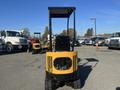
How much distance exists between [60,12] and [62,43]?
4.57ft

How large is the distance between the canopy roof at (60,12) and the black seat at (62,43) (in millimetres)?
1035

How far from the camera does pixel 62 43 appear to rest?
1142 centimetres

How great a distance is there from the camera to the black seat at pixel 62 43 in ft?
37.4

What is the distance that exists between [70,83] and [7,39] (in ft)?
81.4

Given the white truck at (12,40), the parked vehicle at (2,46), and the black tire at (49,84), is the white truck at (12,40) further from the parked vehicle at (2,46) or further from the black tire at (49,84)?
the black tire at (49,84)

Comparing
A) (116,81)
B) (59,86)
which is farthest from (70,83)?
Result: (116,81)

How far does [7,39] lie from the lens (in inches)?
1366

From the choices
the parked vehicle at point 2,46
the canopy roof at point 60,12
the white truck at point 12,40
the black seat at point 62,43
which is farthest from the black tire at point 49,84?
the white truck at point 12,40

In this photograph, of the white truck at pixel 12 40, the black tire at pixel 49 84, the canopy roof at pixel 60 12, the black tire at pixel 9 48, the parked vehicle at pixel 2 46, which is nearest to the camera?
the black tire at pixel 49 84

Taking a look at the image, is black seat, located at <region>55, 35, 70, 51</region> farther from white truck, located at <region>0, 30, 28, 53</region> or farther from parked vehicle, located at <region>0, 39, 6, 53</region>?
white truck, located at <region>0, 30, 28, 53</region>

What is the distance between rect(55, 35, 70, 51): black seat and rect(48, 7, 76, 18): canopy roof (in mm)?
1035

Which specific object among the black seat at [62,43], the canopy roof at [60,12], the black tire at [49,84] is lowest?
the black tire at [49,84]

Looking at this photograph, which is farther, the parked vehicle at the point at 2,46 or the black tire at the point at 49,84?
the parked vehicle at the point at 2,46

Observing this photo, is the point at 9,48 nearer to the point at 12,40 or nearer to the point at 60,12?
the point at 12,40
